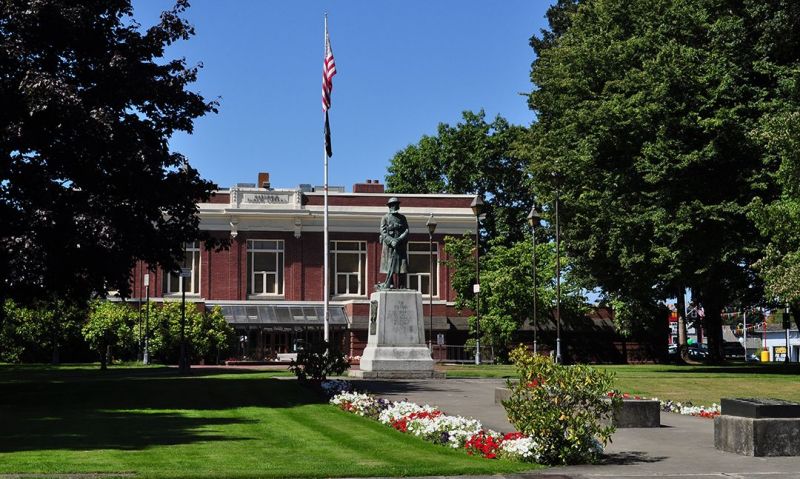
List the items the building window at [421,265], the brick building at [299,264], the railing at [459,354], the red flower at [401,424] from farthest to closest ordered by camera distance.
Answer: the building window at [421,265], the brick building at [299,264], the railing at [459,354], the red flower at [401,424]

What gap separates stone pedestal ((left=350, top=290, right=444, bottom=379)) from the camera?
31359 millimetres

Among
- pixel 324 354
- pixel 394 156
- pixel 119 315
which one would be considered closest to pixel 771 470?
pixel 324 354

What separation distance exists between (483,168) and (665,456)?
200ft

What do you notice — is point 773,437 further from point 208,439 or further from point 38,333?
point 38,333

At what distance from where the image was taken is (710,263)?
1502 inches

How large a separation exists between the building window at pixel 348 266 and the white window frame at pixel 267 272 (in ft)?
10.3

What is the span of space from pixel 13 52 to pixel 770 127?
21.9m

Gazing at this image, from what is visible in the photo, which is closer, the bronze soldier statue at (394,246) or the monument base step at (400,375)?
the monument base step at (400,375)

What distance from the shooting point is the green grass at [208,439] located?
42.5ft

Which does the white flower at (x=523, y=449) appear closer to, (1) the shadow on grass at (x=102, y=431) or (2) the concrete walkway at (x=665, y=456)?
(2) the concrete walkway at (x=665, y=456)

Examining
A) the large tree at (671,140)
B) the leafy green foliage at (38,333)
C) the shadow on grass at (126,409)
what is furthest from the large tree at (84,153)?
the leafy green foliage at (38,333)

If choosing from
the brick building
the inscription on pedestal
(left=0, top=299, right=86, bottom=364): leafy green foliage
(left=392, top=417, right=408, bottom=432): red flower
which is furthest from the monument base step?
the brick building

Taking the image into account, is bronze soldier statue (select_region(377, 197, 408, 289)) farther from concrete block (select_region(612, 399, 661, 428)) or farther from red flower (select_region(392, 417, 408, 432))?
concrete block (select_region(612, 399, 661, 428))

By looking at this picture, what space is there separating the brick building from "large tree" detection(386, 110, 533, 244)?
7.28 metres
